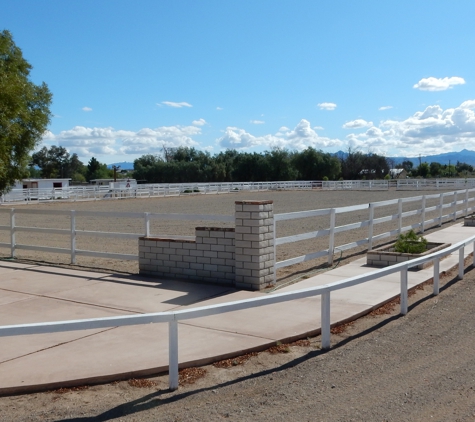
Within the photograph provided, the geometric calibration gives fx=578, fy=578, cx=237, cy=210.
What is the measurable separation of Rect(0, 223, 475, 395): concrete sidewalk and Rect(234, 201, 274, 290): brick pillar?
354 millimetres

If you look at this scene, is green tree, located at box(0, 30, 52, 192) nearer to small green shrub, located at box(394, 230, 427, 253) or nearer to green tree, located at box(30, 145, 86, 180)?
small green shrub, located at box(394, 230, 427, 253)

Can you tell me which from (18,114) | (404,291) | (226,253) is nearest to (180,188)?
(18,114)

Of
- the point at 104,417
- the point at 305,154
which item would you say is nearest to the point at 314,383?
the point at 104,417

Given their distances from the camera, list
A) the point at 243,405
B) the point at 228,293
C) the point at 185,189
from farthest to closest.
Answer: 1. the point at 185,189
2. the point at 228,293
3. the point at 243,405

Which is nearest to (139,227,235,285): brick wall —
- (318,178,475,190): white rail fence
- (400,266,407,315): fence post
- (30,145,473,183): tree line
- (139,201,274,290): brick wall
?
(139,201,274,290): brick wall

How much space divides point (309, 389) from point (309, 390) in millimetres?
28

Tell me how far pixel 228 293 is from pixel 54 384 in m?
4.58

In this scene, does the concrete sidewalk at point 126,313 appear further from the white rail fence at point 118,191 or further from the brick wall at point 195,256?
the white rail fence at point 118,191

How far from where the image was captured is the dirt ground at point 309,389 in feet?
16.1

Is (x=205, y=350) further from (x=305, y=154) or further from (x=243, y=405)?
(x=305, y=154)

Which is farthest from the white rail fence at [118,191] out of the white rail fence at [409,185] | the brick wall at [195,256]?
the brick wall at [195,256]

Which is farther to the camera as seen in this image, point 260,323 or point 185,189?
point 185,189

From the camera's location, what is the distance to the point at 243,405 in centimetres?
508

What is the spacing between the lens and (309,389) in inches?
214
